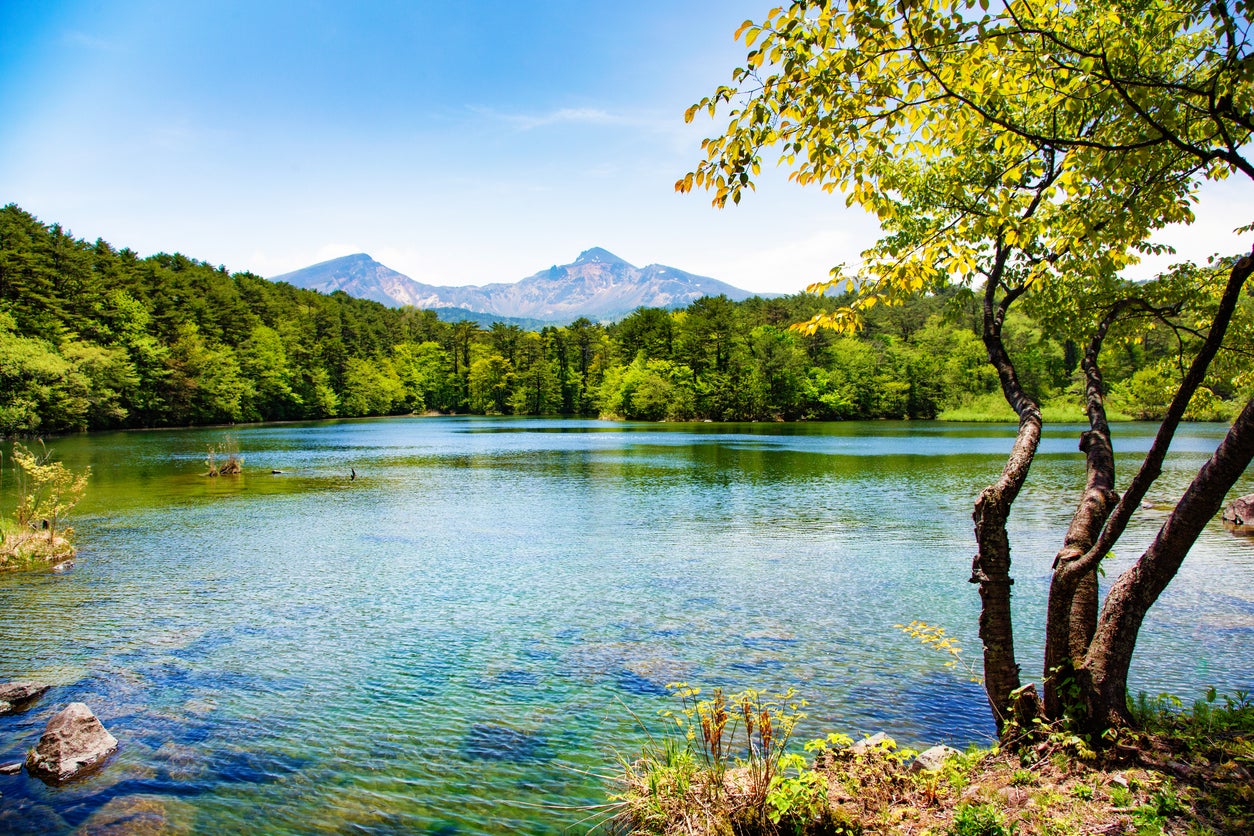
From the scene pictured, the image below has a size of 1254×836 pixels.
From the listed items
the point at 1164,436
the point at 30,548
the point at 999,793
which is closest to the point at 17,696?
the point at 30,548

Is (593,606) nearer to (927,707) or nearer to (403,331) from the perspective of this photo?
(927,707)

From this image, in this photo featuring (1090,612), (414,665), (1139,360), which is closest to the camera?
(1090,612)

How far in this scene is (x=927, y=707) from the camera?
8.39 metres

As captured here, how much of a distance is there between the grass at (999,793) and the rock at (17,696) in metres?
7.94

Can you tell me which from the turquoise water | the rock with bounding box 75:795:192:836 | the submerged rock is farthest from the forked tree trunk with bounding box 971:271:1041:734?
the submerged rock

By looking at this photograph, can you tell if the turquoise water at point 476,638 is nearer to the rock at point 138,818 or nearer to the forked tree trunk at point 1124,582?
the rock at point 138,818

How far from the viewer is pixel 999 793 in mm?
5137

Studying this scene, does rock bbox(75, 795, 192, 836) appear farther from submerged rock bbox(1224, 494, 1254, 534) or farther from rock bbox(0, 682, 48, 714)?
submerged rock bbox(1224, 494, 1254, 534)

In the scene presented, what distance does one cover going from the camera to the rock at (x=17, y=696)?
8531 millimetres

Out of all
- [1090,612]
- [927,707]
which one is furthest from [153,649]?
[1090,612]

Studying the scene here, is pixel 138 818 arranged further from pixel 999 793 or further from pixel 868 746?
pixel 999 793

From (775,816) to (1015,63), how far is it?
18.9 ft

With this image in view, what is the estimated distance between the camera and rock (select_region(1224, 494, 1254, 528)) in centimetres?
2091

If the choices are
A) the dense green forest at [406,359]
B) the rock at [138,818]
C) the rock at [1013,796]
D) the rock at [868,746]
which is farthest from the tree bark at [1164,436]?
the dense green forest at [406,359]
